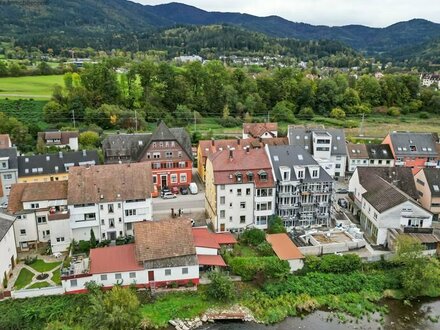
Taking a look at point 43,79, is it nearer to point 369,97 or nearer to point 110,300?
point 369,97

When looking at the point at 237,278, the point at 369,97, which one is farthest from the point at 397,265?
the point at 369,97

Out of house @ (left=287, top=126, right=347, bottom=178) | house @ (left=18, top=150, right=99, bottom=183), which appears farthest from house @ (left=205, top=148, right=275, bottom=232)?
house @ (left=18, top=150, right=99, bottom=183)

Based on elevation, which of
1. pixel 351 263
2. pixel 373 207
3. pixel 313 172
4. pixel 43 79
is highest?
pixel 43 79

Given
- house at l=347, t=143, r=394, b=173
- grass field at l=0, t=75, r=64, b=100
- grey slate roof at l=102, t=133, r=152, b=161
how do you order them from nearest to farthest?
grey slate roof at l=102, t=133, r=152, b=161 → house at l=347, t=143, r=394, b=173 → grass field at l=0, t=75, r=64, b=100

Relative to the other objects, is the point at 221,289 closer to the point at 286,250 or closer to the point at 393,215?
the point at 286,250

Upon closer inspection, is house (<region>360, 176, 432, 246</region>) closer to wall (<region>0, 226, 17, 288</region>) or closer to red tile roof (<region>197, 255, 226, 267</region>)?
red tile roof (<region>197, 255, 226, 267</region>)

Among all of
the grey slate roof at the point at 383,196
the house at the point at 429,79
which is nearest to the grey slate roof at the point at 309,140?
the grey slate roof at the point at 383,196

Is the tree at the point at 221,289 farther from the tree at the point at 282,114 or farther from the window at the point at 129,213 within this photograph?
the tree at the point at 282,114
